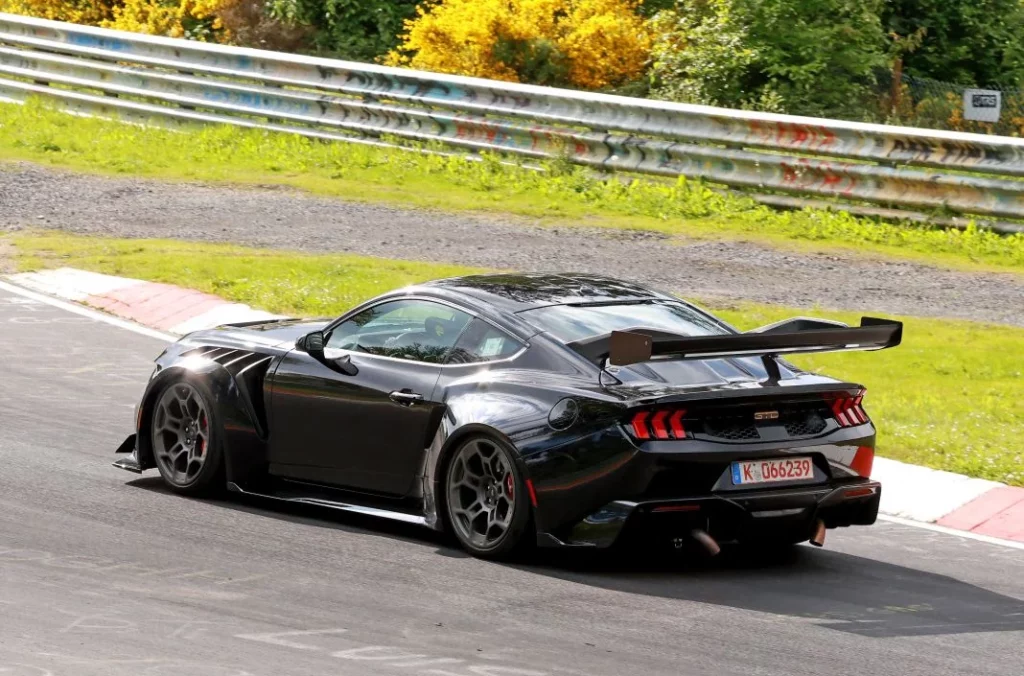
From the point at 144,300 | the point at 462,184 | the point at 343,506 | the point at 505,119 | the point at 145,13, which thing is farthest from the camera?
the point at 145,13

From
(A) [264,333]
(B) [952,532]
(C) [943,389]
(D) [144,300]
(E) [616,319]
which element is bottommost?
(B) [952,532]

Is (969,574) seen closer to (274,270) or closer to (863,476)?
(863,476)

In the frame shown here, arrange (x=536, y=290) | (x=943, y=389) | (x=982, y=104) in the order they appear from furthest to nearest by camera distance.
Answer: (x=982, y=104) < (x=943, y=389) < (x=536, y=290)

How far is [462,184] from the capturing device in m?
20.8

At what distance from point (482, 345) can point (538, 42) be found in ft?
56.7

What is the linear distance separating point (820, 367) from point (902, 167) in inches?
213

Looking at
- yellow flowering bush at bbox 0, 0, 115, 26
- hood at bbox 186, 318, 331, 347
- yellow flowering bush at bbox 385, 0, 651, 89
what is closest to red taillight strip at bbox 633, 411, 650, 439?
hood at bbox 186, 318, 331, 347

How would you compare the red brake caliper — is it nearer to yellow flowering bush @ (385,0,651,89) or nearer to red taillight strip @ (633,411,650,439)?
red taillight strip @ (633,411,650,439)

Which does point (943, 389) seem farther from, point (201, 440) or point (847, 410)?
point (201, 440)

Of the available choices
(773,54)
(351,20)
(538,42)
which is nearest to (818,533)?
(773,54)

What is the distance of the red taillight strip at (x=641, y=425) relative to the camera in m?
8.15

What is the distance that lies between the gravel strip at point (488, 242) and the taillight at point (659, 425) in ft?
24.4

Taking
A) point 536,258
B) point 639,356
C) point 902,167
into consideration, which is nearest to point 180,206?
point 536,258

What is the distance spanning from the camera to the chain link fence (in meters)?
26.9
